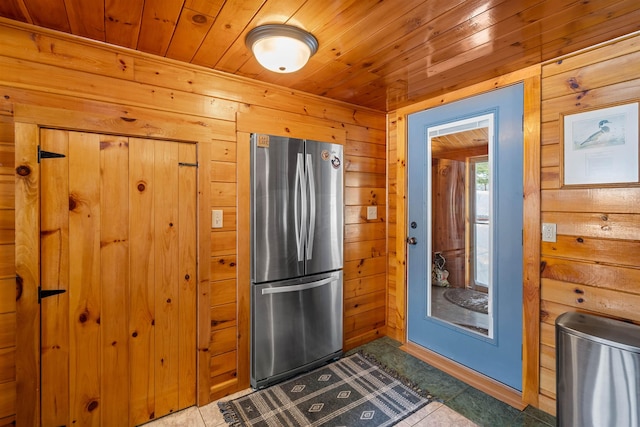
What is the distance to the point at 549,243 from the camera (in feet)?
6.56

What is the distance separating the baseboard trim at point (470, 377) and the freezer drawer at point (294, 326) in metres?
0.74

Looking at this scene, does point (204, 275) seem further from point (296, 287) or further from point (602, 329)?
point (602, 329)

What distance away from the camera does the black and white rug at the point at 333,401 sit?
195 centimetres

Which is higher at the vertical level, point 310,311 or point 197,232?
point 197,232

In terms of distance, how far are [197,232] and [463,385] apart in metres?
2.28

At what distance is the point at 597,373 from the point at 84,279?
2.80 m

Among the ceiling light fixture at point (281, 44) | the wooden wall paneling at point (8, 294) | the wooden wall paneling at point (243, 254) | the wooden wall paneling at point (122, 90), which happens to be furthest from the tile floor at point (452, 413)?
the ceiling light fixture at point (281, 44)

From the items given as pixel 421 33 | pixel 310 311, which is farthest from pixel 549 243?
pixel 310 311

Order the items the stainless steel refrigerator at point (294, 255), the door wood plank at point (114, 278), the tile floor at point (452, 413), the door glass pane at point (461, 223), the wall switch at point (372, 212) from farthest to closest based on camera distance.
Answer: the wall switch at point (372, 212), the door glass pane at point (461, 223), the stainless steel refrigerator at point (294, 255), the tile floor at point (452, 413), the door wood plank at point (114, 278)

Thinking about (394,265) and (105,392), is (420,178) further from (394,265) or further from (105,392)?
(105,392)

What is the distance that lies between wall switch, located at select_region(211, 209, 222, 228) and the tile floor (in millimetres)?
1240

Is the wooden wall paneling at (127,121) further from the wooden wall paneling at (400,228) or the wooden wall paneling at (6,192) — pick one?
the wooden wall paneling at (400,228)

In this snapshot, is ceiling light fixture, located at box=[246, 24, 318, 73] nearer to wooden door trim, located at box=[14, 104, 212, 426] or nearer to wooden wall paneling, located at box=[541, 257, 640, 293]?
wooden door trim, located at box=[14, 104, 212, 426]

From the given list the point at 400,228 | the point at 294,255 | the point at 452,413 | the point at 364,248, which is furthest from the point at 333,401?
the point at 400,228
